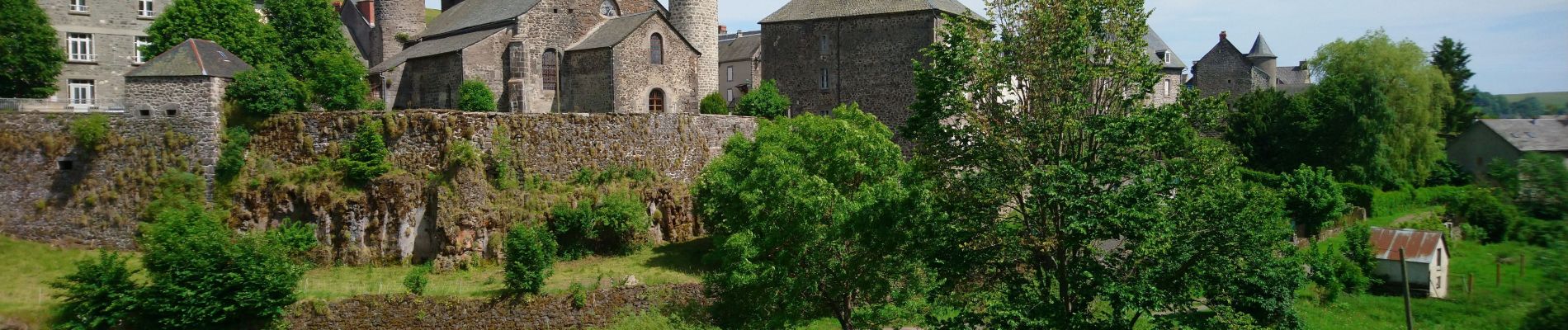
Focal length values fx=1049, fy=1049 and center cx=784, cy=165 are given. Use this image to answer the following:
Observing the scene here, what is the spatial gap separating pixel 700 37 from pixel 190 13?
18002 millimetres

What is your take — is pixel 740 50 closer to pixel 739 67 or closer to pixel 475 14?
pixel 739 67

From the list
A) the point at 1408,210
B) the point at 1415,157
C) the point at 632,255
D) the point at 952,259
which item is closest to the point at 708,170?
the point at 632,255

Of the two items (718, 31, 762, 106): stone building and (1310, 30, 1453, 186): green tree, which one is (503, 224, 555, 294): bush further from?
(1310, 30, 1453, 186): green tree

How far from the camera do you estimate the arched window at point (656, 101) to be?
3881 centimetres

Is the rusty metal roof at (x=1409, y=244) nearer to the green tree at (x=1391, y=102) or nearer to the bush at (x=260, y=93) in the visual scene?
the green tree at (x=1391, y=102)

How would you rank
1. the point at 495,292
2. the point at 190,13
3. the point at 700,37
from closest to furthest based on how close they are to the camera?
1. the point at 495,292
2. the point at 190,13
3. the point at 700,37

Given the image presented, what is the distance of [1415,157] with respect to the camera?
168 ft

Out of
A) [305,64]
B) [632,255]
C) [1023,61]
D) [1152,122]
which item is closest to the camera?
[1152,122]

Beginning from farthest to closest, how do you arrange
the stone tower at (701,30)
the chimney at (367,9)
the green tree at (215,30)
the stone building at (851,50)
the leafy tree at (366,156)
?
the chimney at (367,9) < the stone tower at (701,30) < the stone building at (851,50) < the green tree at (215,30) < the leafy tree at (366,156)

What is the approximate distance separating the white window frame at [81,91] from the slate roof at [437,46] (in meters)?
9.27

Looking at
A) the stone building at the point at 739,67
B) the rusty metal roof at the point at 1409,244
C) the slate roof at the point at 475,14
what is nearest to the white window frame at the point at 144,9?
the slate roof at the point at 475,14

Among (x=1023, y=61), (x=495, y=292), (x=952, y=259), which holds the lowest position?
(x=495, y=292)

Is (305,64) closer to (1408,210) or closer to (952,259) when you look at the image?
(952,259)

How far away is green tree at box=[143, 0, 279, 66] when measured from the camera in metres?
35.7
